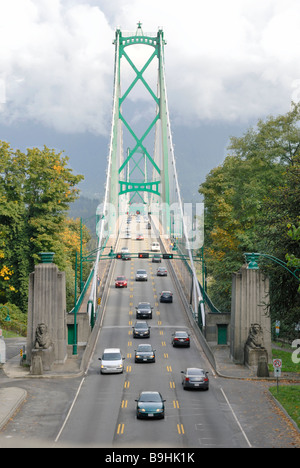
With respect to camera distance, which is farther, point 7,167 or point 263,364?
point 7,167

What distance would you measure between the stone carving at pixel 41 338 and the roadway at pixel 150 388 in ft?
10.8

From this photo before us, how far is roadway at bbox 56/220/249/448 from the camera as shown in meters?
25.6

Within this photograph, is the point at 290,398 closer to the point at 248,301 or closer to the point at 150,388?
the point at 150,388

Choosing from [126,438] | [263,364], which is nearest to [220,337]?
[263,364]

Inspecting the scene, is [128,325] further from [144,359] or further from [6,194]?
[6,194]

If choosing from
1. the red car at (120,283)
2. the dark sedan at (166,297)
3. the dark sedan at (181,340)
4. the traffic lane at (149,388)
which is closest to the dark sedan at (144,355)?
the traffic lane at (149,388)

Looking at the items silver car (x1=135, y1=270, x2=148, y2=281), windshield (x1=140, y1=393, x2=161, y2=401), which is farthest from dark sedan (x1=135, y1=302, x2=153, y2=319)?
windshield (x1=140, y1=393, x2=161, y2=401)

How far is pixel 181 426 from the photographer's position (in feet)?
90.1

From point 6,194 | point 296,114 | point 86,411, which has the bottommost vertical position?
point 86,411

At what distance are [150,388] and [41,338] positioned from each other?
345 inches

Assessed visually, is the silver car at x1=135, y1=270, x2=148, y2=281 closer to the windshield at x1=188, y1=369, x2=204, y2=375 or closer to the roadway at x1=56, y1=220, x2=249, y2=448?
the roadway at x1=56, y1=220, x2=249, y2=448

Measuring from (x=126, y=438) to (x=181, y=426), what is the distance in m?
2.95

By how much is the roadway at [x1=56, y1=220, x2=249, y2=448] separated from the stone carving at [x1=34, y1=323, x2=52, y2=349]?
130 inches
